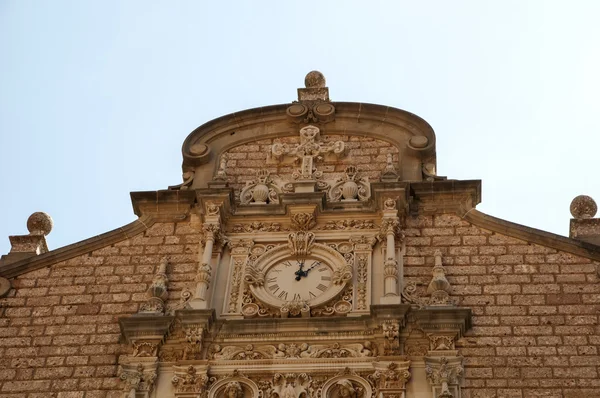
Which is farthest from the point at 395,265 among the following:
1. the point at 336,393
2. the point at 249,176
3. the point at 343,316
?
the point at 249,176

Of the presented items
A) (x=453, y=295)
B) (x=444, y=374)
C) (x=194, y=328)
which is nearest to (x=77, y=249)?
(x=194, y=328)

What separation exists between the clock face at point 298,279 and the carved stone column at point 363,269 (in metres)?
0.39

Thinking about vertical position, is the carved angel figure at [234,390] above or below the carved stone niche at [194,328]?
below

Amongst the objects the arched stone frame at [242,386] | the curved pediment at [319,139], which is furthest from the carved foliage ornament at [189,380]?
the curved pediment at [319,139]

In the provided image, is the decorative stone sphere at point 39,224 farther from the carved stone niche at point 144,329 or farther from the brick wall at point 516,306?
the brick wall at point 516,306

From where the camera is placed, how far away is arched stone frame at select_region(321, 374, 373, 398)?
555 inches

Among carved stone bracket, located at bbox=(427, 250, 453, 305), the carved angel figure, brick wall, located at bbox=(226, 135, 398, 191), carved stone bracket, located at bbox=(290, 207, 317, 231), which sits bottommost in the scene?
the carved angel figure

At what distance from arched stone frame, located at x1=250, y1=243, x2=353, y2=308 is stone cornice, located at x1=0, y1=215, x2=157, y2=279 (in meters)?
1.90

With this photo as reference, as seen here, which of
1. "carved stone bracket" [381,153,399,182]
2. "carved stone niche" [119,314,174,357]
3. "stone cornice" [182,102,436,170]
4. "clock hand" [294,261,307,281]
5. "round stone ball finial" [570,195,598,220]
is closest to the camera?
"carved stone niche" [119,314,174,357]

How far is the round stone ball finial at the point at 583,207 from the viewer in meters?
16.5

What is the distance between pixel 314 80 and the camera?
18.9 metres

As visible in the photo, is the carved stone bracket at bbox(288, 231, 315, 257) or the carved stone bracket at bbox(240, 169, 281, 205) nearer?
the carved stone bracket at bbox(288, 231, 315, 257)

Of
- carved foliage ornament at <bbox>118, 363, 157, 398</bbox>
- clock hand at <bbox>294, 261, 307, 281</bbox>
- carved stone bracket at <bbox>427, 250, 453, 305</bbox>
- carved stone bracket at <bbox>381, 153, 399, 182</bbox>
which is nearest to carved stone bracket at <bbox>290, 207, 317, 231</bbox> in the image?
clock hand at <bbox>294, 261, 307, 281</bbox>

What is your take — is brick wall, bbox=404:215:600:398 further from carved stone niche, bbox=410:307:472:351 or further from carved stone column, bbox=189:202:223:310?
carved stone column, bbox=189:202:223:310
